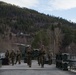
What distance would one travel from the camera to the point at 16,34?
480 ft

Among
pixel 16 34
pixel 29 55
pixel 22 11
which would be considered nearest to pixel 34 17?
pixel 22 11

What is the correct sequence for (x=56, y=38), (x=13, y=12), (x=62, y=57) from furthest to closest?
(x=13, y=12) → (x=56, y=38) → (x=62, y=57)

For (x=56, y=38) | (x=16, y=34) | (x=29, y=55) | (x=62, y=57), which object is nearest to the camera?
(x=62, y=57)

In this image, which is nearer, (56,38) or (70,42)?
(56,38)

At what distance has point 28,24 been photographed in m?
156

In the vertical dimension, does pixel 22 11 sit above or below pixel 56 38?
above

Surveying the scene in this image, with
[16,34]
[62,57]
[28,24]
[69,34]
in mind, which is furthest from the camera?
[28,24]

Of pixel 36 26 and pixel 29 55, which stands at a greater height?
pixel 36 26

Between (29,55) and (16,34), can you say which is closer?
(29,55)

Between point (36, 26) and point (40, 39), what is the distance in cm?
4568

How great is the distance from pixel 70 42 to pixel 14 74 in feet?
336

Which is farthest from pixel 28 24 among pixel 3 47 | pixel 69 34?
pixel 3 47

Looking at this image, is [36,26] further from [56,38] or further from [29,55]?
[29,55]

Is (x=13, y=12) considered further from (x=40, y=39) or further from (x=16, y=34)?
(x=40, y=39)
